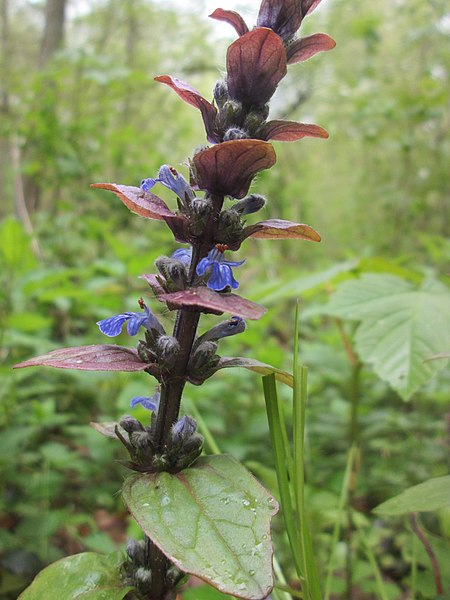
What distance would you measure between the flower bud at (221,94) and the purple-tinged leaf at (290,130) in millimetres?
86

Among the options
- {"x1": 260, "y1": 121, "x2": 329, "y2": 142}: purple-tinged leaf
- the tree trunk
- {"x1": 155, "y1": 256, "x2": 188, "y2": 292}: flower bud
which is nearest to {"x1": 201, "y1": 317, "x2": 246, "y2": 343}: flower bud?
{"x1": 155, "y1": 256, "x2": 188, "y2": 292}: flower bud

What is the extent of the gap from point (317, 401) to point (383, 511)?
1.71 meters

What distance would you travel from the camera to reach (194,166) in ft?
2.69

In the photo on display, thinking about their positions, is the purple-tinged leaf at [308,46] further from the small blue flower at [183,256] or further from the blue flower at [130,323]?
the blue flower at [130,323]

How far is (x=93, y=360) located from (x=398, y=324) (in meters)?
0.86

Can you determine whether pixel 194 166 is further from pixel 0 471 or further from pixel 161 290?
pixel 0 471

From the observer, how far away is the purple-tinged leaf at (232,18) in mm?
852

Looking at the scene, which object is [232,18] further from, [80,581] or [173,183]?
[80,581]

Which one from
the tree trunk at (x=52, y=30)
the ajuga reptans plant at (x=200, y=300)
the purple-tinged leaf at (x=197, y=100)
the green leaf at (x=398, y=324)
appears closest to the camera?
the ajuga reptans plant at (x=200, y=300)

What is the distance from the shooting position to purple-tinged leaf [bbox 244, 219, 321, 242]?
79 centimetres

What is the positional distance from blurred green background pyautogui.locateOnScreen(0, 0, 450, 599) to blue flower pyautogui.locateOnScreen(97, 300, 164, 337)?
0.16 feet

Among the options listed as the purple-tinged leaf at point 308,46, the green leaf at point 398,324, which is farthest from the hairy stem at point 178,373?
the green leaf at point 398,324

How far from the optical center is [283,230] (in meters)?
0.81

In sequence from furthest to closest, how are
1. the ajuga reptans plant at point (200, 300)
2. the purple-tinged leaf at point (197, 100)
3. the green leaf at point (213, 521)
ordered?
the purple-tinged leaf at point (197, 100) < the ajuga reptans plant at point (200, 300) < the green leaf at point (213, 521)
